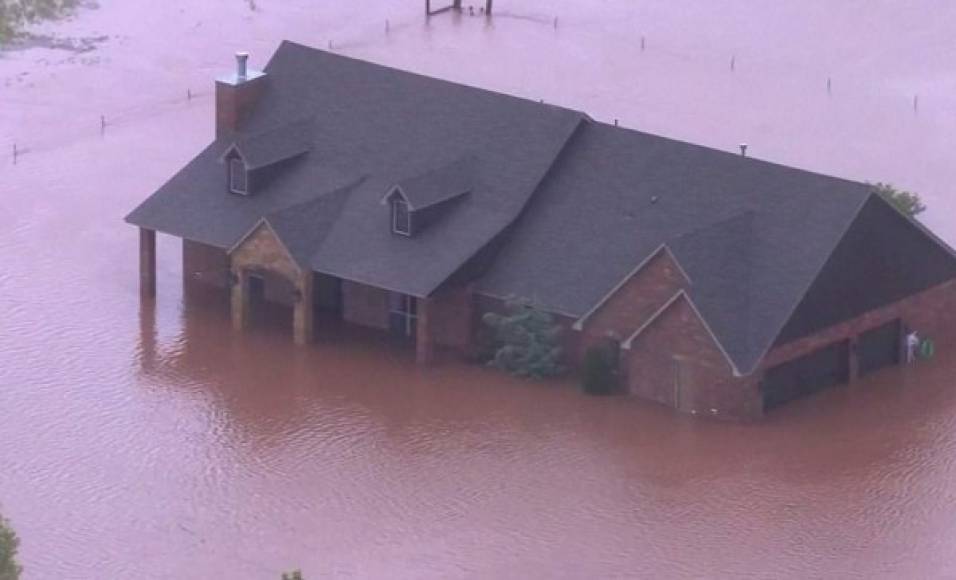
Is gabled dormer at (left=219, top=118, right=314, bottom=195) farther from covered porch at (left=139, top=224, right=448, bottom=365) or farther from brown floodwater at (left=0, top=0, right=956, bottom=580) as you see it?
brown floodwater at (left=0, top=0, right=956, bottom=580)

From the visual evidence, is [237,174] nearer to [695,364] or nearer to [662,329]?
[662,329]

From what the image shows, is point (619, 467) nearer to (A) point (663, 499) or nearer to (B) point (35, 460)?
(A) point (663, 499)

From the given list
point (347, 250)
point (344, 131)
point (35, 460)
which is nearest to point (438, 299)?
point (347, 250)

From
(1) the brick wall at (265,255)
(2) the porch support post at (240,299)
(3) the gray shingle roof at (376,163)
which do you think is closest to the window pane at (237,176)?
(3) the gray shingle roof at (376,163)

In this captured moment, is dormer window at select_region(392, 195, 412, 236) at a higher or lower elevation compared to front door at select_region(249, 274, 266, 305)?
higher

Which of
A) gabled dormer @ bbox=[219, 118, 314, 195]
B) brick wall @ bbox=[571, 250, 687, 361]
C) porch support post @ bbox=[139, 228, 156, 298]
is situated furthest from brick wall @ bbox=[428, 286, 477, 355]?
porch support post @ bbox=[139, 228, 156, 298]

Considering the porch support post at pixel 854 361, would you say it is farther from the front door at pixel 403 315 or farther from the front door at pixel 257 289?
the front door at pixel 257 289
